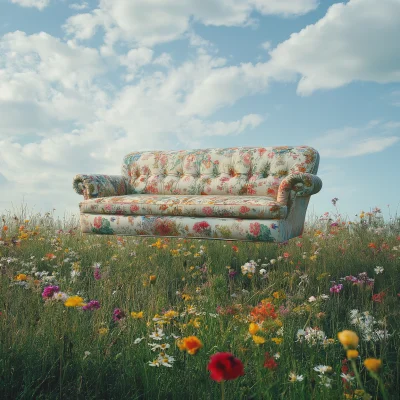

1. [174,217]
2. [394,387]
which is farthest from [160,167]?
[394,387]

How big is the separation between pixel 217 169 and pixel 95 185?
1.38m

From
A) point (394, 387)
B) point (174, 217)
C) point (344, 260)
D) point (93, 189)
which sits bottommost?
point (394, 387)

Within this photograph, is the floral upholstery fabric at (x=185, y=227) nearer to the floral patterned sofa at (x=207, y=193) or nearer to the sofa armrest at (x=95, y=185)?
the floral patterned sofa at (x=207, y=193)

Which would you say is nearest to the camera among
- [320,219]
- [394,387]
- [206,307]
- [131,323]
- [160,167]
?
[394,387]

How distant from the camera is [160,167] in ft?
16.5

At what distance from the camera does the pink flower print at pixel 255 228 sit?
361cm

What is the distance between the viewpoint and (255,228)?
3.62 metres

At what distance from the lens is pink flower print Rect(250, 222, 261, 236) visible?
3.61 metres

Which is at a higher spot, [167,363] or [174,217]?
[174,217]

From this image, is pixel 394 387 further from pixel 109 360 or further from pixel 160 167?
pixel 160 167

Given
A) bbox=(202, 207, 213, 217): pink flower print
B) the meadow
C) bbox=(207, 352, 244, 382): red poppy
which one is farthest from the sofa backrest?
bbox=(207, 352, 244, 382): red poppy

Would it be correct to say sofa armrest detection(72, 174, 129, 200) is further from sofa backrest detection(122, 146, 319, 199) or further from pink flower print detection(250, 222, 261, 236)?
pink flower print detection(250, 222, 261, 236)

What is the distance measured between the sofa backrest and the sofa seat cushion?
1.68ft

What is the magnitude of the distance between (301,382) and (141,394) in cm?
57
